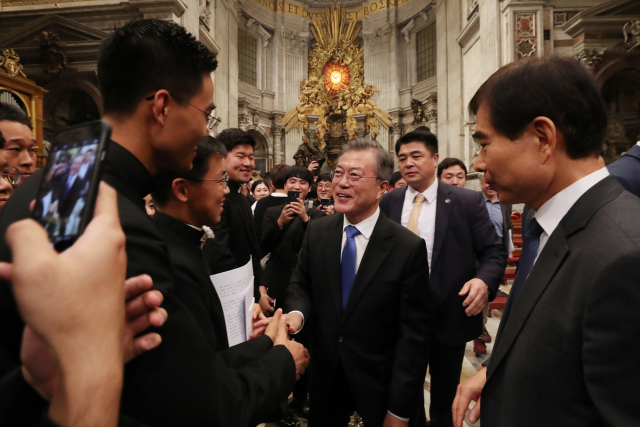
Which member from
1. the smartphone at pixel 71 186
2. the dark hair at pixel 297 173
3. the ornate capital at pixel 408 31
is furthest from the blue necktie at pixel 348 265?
the ornate capital at pixel 408 31

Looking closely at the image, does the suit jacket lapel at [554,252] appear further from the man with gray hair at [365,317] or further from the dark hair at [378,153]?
the dark hair at [378,153]

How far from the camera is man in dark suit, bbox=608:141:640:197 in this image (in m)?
2.00

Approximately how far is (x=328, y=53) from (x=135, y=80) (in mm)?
23882

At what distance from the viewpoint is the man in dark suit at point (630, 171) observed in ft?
6.55

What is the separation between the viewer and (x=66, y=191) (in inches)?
22.7

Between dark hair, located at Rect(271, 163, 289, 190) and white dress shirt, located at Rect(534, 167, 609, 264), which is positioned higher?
dark hair, located at Rect(271, 163, 289, 190)

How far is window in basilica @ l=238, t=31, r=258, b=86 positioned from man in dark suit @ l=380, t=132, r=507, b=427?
19.5m

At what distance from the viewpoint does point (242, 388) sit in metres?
1.11

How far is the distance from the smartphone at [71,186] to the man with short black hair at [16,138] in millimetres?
3323

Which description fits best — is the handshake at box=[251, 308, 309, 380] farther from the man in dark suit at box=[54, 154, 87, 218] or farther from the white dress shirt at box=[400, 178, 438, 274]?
the white dress shirt at box=[400, 178, 438, 274]

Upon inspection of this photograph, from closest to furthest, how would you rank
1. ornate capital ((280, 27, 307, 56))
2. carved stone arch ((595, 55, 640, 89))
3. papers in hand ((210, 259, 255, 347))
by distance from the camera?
papers in hand ((210, 259, 255, 347)) < carved stone arch ((595, 55, 640, 89)) < ornate capital ((280, 27, 307, 56))

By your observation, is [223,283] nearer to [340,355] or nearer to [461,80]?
[340,355]

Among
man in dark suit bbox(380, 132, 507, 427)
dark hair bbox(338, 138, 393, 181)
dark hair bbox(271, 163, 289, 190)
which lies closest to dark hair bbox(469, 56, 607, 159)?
dark hair bbox(338, 138, 393, 181)

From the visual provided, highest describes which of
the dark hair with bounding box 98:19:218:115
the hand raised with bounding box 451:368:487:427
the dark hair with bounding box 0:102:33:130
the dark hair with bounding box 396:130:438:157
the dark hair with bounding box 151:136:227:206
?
the dark hair with bounding box 0:102:33:130
